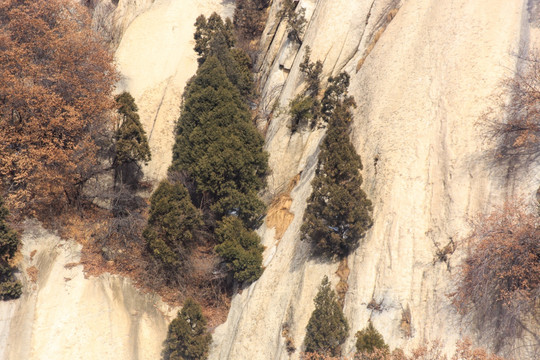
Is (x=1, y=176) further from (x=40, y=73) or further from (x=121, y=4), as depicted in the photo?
(x=121, y=4)

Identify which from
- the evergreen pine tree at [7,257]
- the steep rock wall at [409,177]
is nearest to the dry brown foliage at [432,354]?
the steep rock wall at [409,177]

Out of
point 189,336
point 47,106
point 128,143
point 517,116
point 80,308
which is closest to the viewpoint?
point 517,116

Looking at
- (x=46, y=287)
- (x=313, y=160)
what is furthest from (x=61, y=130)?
(x=313, y=160)

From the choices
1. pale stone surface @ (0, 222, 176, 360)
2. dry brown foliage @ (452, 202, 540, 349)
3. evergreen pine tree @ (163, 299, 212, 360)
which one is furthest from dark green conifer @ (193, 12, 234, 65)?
dry brown foliage @ (452, 202, 540, 349)

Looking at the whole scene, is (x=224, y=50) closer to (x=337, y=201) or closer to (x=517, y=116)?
(x=337, y=201)

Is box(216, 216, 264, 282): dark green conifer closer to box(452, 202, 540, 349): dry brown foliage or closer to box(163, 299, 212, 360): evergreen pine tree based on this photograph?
box(163, 299, 212, 360): evergreen pine tree

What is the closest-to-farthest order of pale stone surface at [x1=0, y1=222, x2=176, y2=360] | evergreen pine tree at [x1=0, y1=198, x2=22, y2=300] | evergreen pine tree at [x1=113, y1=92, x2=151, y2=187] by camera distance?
pale stone surface at [x1=0, y1=222, x2=176, y2=360], evergreen pine tree at [x1=0, y1=198, x2=22, y2=300], evergreen pine tree at [x1=113, y1=92, x2=151, y2=187]

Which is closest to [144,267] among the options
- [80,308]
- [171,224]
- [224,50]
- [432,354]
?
[171,224]

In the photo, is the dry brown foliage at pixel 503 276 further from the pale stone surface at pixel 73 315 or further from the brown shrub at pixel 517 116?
the pale stone surface at pixel 73 315
